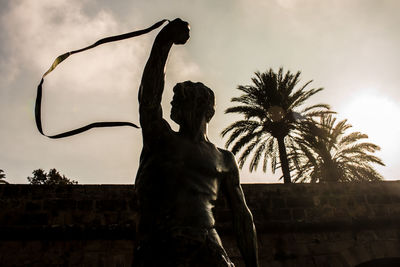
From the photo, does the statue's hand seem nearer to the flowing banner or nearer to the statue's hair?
the flowing banner

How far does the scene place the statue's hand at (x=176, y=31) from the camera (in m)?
1.51

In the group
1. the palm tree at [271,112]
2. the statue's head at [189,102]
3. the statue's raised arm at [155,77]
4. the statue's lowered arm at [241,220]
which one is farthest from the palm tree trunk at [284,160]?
the statue's raised arm at [155,77]

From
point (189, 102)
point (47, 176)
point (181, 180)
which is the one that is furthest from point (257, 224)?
point (47, 176)

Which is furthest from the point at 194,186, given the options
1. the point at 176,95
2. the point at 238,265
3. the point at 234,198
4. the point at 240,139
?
the point at 240,139

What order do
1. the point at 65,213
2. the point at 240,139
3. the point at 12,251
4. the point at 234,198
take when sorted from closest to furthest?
the point at 234,198
the point at 12,251
the point at 65,213
the point at 240,139

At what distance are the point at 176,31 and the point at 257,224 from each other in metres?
5.17

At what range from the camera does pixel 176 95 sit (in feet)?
5.53

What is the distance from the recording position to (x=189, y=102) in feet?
5.50

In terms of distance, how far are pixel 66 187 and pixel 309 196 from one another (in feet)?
14.6

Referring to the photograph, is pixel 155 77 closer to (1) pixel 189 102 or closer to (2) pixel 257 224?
(1) pixel 189 102

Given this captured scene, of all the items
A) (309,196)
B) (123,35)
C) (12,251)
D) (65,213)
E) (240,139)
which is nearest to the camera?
(123,35)

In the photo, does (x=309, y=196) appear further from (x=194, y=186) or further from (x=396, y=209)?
(x=194, y=186)

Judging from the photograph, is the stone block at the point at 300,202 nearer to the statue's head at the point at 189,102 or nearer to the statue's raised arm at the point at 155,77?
the statue's head at the point at 189,102

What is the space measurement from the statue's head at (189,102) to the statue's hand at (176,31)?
24 cm
